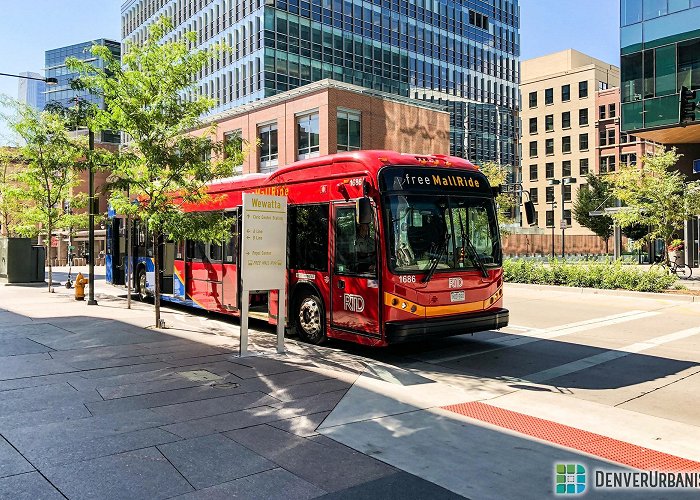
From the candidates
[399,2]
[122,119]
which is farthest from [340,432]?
[399,2]

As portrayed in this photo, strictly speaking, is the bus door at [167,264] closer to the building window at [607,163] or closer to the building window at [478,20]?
the building window at [478,20]

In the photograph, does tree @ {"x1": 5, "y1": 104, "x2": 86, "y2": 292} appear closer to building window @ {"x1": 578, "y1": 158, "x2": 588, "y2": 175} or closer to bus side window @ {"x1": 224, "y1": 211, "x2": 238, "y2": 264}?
bus side window @ {"x1": 224, "y1": 211, "x2": 238, "y2": 264}

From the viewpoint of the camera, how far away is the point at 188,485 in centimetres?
428

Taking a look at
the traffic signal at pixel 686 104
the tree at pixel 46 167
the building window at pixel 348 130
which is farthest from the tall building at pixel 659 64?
the tree at pixel 46 167

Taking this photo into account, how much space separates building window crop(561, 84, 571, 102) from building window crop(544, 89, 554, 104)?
1.48 metres

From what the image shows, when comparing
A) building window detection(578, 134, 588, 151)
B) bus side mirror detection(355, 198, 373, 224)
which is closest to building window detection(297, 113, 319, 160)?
bus side mirror detection(355, 198, 373, 224)

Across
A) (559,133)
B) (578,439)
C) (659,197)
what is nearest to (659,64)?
(659,197)

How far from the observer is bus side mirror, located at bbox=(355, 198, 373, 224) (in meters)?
8.68

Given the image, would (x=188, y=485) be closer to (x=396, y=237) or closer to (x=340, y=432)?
(x=340, y=432)

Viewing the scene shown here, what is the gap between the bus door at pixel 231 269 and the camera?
12.7 metres

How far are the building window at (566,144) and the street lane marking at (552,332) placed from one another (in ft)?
227

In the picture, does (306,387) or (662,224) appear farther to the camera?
(662,224)

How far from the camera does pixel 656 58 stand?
3225 centimetres

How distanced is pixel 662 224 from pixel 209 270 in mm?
18607
